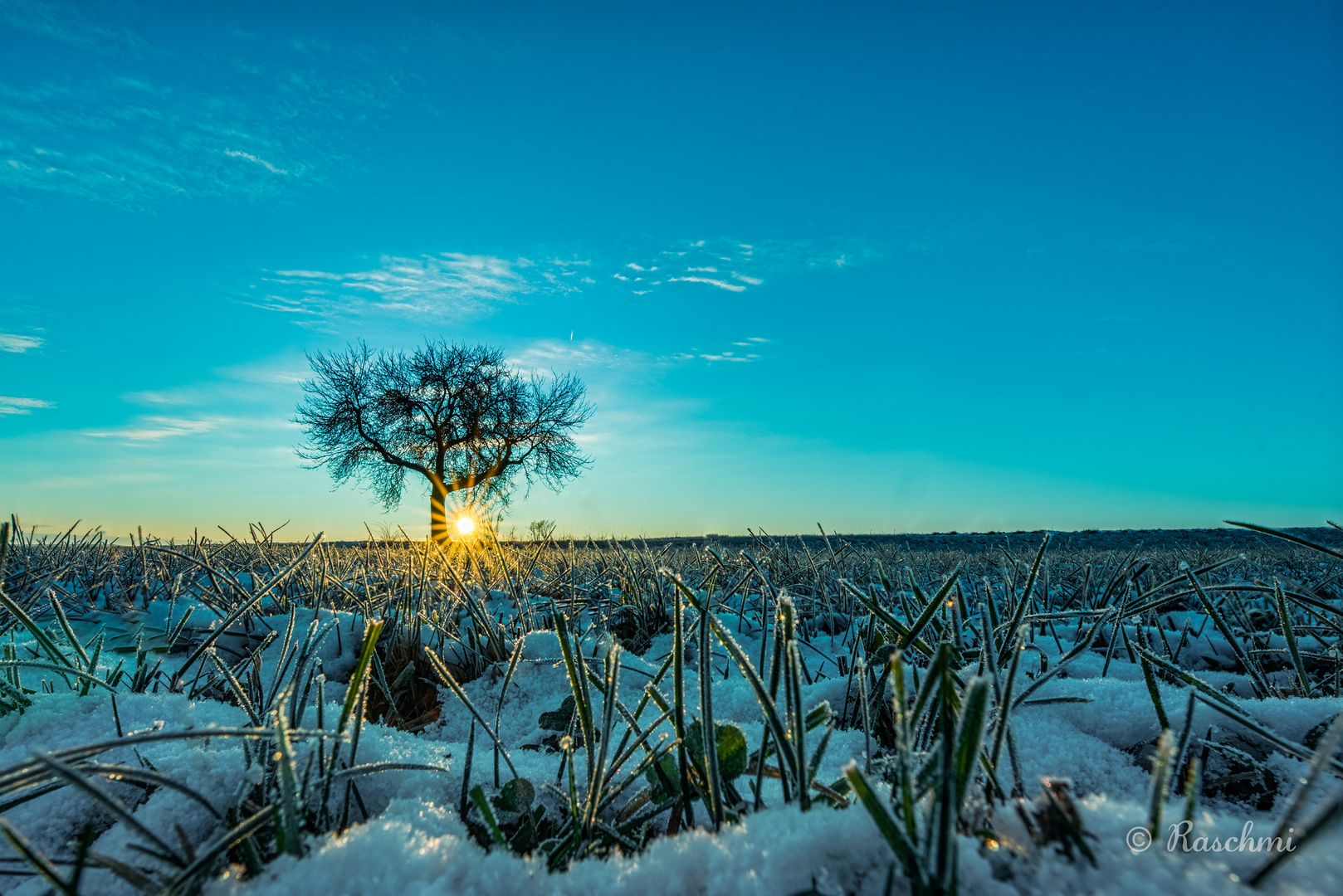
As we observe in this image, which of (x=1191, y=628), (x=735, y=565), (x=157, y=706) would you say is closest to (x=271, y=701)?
(x=157, y=706)

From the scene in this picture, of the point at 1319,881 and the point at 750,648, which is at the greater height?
the point at 1319,881

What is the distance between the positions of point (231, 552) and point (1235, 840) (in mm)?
5876

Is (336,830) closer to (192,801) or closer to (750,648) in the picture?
(192,801)

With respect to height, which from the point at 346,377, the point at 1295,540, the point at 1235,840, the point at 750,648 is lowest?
the point at 750,648

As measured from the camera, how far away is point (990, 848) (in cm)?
59

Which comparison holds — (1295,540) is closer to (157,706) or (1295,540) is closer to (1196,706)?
(1196,706)

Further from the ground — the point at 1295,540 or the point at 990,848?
the point at 1295,540

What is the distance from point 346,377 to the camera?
86.1 feet

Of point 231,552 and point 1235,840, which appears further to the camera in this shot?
point 231,552

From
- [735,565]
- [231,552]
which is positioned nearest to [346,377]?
[231,552]

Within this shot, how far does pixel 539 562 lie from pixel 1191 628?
12.2 feet

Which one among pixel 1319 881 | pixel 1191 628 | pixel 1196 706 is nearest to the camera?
pixel 1319 881

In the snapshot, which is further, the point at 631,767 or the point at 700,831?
the point at 631,767

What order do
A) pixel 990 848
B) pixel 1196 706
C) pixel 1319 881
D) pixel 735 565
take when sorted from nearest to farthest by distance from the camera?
pixel 1319 881
pixel 990 848
pixel 1196 706
pixel 735 565
